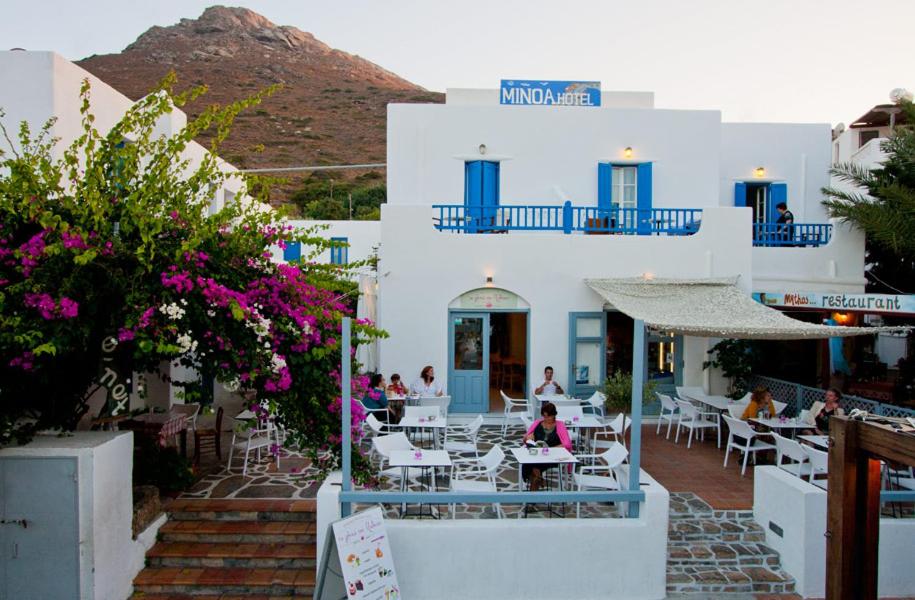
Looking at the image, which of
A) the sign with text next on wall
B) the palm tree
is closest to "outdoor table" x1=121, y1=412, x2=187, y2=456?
the sign with text next on wall

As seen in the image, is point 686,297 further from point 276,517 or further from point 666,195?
point 276,517

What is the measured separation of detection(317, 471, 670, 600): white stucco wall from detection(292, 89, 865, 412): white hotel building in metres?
6.25

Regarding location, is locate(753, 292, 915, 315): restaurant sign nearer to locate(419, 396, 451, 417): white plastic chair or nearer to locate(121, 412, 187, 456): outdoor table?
locate(419, 396, 451, 417): white plastic chair

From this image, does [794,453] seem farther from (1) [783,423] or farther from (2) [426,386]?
(2) [426,386]

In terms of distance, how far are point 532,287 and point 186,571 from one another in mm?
8337

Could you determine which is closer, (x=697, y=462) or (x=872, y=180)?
(x=697, y=462)

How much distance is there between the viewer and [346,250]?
19.6 meters

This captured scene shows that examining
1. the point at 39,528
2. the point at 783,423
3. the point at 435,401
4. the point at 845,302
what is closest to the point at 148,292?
the point at 39,528

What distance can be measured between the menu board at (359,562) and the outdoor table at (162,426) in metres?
4.01

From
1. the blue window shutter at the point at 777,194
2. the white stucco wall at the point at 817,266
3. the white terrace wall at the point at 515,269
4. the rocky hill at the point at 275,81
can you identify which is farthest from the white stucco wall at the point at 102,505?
the rocky hill at the point at 275,81

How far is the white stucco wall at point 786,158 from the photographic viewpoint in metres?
17.9

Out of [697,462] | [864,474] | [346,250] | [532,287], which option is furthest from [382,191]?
[864,474]

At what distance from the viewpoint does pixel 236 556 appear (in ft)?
23.5

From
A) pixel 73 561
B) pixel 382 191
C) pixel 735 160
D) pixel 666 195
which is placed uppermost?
pixel 382 191
